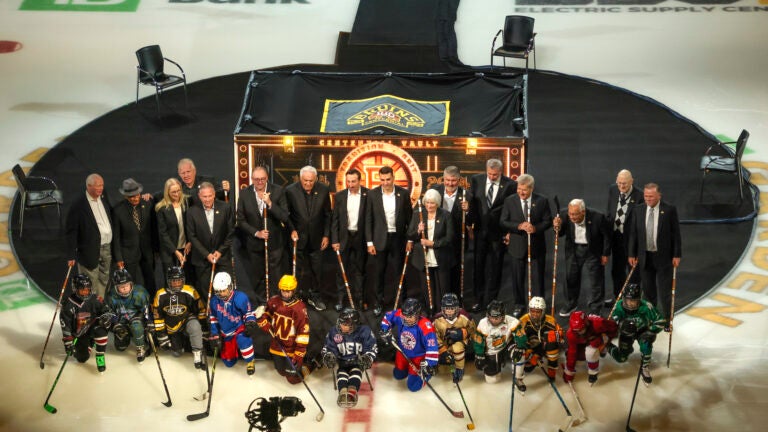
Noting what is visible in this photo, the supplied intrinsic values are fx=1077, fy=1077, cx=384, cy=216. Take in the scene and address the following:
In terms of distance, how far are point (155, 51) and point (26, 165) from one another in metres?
2.52

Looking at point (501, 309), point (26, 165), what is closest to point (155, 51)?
point (26, 165)

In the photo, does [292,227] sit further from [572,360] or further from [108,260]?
[572,360]

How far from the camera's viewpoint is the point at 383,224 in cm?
1174

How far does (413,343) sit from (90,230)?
3773mm

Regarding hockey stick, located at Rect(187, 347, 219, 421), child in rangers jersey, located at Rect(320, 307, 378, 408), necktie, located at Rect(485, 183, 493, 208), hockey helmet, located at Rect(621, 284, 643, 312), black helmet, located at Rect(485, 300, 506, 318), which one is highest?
necktie, located at Rect(485, 183, 493, 208)

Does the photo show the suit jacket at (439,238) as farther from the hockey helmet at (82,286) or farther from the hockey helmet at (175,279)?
the hockey helmet at (82,286)

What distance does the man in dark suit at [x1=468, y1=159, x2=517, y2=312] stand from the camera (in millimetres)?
11914

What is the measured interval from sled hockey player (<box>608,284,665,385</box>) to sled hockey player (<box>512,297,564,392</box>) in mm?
646

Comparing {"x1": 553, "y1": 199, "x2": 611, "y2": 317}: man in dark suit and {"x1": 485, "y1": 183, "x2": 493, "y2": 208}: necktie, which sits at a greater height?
{"x1": 485, "y1": 183, "x2": 493, "y2": 208}: necktie

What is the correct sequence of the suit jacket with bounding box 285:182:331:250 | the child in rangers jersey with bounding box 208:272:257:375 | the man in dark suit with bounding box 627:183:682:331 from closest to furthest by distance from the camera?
the child in rangers jersey with bounding box 208:272:257:375 → the man in dark suit with bounding box 627:183:682:331 → the suit jacket with bounding box 285:182:331:250

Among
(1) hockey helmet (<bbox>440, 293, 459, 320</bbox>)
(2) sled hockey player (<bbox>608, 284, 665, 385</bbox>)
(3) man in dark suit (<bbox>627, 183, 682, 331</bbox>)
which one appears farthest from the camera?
(3) man in dark suit (<bbox>627, 183, 682, 331</bbox>)

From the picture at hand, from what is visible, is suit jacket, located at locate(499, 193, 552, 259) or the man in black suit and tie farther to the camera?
the man in black suit and tie

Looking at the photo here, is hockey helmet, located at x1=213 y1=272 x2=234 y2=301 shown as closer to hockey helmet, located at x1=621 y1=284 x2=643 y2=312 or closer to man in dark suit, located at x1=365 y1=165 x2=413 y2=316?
man in dark suit, located at x1=365 y1=165 x2=413 y2=316

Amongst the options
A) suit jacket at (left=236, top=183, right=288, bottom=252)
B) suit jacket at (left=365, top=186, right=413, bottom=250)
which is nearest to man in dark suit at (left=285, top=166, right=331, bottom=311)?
suit jacket at (left=236, top=183, right=288, bottom=252)
